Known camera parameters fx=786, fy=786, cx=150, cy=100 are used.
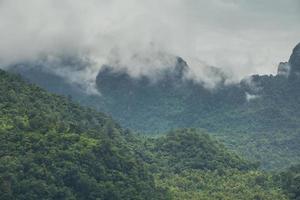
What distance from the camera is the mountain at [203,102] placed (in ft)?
423

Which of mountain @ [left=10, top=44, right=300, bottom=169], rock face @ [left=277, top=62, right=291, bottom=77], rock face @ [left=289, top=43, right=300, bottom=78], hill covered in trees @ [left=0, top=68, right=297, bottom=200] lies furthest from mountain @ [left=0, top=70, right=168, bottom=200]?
rock face @ [left=277, top=62, right=291, bottom=77]

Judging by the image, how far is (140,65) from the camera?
15612cm

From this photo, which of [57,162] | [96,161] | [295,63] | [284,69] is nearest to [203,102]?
[284,69]

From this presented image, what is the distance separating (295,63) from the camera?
142000 mm

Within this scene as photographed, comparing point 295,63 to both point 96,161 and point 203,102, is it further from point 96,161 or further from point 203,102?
point 96,161

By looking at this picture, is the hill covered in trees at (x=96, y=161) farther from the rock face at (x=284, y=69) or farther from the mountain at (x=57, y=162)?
the rock face at (x=284, y=69)

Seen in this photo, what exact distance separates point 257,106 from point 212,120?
8.25 metres

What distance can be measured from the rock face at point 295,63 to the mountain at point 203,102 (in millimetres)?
180

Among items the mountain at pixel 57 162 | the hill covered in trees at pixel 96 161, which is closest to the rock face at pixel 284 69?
the hill covered in trees at pixel 96 161

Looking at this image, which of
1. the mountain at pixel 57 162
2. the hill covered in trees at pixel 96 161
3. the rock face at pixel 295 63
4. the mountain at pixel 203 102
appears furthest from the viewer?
the rock face at pixel 295 63

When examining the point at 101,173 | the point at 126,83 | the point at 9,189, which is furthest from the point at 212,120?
the point at 9,189

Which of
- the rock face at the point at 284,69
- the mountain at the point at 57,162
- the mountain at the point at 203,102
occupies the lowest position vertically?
the mountain at the point at 57,162

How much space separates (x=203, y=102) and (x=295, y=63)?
59.2ft

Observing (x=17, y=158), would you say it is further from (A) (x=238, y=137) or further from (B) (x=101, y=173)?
(A) (x=238, y=137)
